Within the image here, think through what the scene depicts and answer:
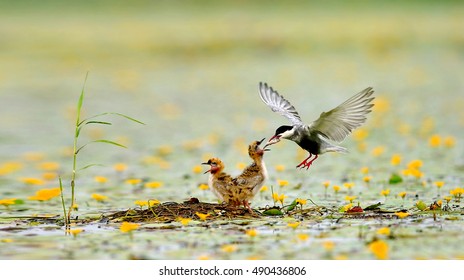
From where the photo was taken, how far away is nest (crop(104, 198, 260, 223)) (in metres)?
7.61

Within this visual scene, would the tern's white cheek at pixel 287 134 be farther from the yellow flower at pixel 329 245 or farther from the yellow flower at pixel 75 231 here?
the yellow flower at pixel 75 231

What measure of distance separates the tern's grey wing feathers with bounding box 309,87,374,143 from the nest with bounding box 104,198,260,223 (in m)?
0.99

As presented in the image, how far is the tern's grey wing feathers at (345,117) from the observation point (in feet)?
25.5

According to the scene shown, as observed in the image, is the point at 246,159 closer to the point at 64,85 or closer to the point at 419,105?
the point at 419,105

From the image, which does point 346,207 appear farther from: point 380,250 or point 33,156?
point 33,156

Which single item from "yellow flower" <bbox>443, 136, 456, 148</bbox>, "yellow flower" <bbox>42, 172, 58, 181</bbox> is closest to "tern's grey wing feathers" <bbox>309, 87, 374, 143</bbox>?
"yellow flower" <bbox>42, 172, 58, 181</bbox>

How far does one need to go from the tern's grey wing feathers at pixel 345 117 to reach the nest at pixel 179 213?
3.24 ft

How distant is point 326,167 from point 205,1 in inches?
802

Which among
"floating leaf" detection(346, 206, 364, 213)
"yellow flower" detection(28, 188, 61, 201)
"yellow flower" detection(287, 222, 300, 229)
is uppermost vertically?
"yellow flower" detection(28, 188, 61, 201)

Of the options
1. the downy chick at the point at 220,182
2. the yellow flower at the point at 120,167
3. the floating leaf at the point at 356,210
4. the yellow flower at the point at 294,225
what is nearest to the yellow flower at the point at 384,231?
the yellow flower at the point at 294,225

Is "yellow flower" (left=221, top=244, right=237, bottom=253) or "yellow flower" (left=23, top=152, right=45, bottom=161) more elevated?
"yellow flower" (left=23, top=152, right=45, bottom=161)

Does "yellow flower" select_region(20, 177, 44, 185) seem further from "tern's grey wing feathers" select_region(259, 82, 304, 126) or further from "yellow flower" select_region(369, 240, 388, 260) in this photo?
"yellow flower" select_region(369, 240, 388, 260)

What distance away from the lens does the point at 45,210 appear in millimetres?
8641

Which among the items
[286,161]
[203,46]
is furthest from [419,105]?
[203,46]
